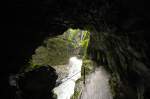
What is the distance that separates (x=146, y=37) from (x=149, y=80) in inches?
41.5

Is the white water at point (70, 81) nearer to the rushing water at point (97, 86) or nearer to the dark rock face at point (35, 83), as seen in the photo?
the rushing water at point (97, 86)

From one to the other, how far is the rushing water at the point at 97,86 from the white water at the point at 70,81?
307 centimetres

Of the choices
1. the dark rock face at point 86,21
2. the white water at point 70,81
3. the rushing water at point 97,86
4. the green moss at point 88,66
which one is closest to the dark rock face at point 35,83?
the dark rock face at point 86,21

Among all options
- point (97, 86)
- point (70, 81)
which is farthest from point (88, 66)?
point (70, 81)

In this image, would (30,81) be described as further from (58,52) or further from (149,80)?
(58,52)

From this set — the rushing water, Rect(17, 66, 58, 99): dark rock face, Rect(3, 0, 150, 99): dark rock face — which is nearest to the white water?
the rushing water

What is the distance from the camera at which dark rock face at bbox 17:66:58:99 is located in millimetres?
6547

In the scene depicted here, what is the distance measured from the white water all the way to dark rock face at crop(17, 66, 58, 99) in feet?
11.3

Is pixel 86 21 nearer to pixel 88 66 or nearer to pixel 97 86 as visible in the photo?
pixel 97 86

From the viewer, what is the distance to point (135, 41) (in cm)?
316

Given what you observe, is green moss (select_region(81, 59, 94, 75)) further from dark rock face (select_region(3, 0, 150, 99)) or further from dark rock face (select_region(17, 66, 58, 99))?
dark rock face (select_region(3, 0, 150, 99))

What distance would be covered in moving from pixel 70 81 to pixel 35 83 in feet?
19.0

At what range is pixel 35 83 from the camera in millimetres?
6578

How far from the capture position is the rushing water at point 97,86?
20.8 feet
